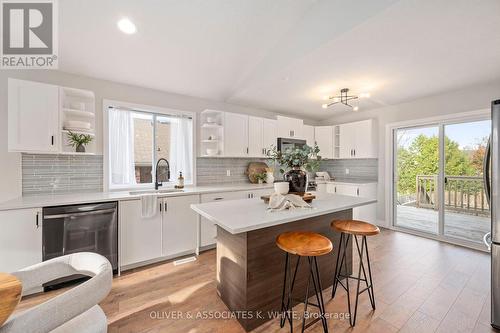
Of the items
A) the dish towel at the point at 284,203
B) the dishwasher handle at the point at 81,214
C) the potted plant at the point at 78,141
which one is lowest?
the dishwasher handle at the point at 81,214

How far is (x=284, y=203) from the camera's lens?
5.88 feet

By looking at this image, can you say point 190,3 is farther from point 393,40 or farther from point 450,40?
point 450,40

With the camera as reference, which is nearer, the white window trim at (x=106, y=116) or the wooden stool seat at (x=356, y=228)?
the wooden stool seat at (x=356, y=228)

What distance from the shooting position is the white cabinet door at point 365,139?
416 cm

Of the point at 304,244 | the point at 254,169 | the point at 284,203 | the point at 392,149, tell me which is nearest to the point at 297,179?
the point at 284,203

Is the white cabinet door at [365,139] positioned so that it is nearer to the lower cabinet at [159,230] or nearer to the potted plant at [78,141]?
the lower cabinet at [159,230]

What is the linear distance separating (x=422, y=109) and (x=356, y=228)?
130 inches

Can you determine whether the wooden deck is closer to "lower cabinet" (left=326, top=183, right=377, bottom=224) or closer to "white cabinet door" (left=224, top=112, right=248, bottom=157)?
"lower cabinet" (left=326, top=183, right=377, bottom=224)

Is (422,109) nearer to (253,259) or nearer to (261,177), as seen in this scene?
(261,177)

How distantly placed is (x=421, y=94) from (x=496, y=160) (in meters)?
2.33

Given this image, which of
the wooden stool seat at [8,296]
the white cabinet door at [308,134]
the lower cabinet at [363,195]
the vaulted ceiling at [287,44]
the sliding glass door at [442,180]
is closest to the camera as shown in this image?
the wooden stool seat at [8,296]

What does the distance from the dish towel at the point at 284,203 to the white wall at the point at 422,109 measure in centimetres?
322

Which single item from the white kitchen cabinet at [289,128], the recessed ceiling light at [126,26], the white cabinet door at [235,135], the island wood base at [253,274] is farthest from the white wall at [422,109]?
the recessed ceiling light at [126,26]

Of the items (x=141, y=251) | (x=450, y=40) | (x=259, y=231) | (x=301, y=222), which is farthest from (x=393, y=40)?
→ (x=141, y=251)
